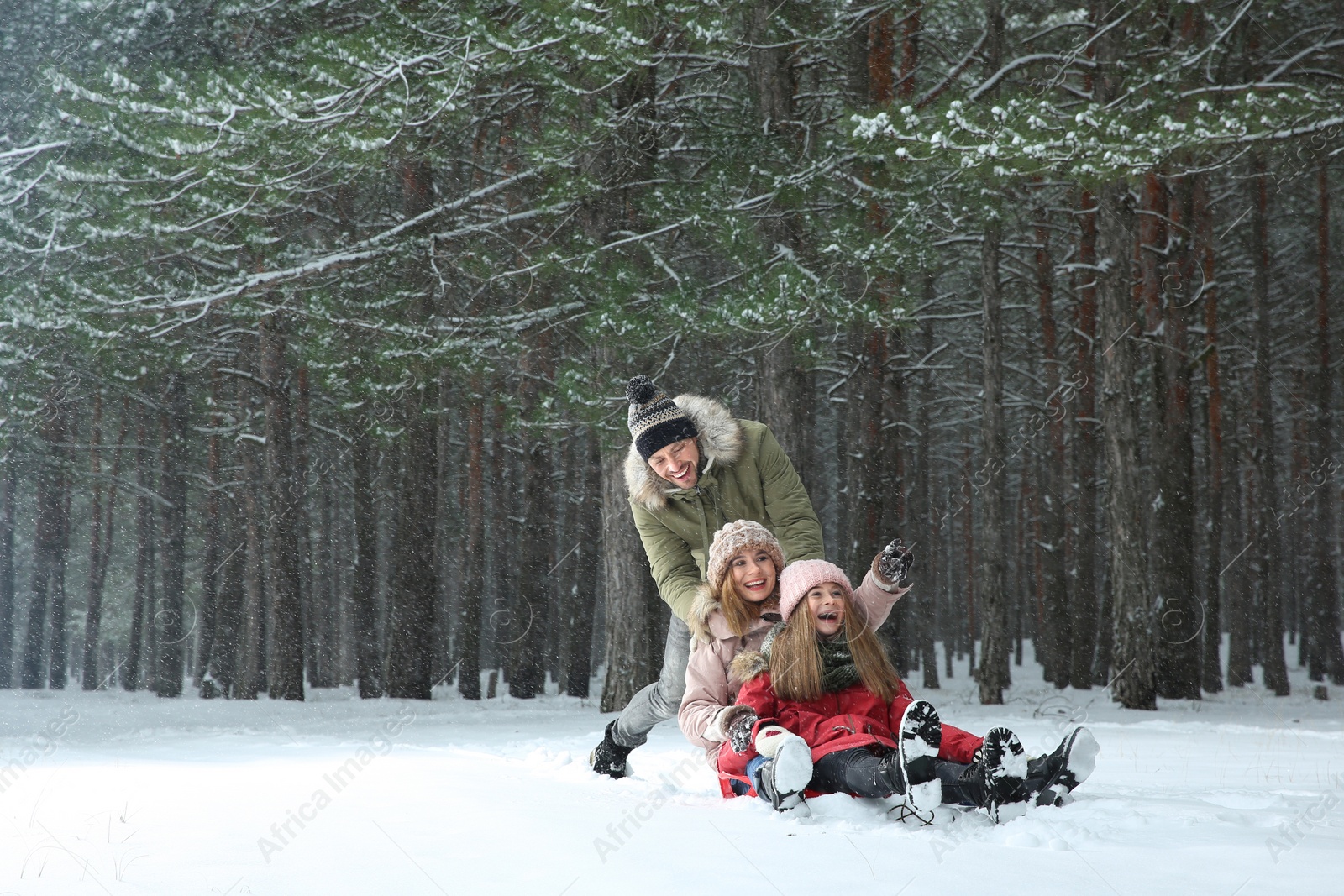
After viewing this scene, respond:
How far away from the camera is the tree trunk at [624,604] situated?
32.4 feet

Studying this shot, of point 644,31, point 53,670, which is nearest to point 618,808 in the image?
point 644,31

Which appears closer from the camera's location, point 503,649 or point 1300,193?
point 1300,193

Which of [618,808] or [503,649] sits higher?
[618,808]

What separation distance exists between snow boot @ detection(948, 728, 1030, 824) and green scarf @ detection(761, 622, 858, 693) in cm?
68

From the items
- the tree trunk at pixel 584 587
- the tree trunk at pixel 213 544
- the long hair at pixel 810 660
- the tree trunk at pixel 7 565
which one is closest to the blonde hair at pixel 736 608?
the long hair at pixel 810 660

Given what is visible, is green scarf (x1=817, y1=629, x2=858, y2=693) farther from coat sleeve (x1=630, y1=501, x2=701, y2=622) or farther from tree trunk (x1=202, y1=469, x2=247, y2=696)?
tree trunk (x1=202, y1=469, x2=247, y2=696)

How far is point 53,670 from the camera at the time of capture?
22172 mm

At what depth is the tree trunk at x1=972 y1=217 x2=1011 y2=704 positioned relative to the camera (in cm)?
1200

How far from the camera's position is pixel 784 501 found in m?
4.39

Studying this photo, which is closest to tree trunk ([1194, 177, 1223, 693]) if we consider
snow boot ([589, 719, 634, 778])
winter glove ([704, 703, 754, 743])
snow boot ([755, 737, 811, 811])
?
snow boot ([589, 719, 634, 778])

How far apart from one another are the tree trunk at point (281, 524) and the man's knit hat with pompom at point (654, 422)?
10.1 meters

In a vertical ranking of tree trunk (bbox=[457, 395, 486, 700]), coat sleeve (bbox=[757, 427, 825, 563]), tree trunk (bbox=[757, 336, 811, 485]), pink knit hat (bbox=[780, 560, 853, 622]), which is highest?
tree trunk (bbox=[757, 336, 811, 485])

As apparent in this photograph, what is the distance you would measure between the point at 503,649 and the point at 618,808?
69.2 ft

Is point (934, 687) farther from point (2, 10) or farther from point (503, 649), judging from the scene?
point (2, 10)
